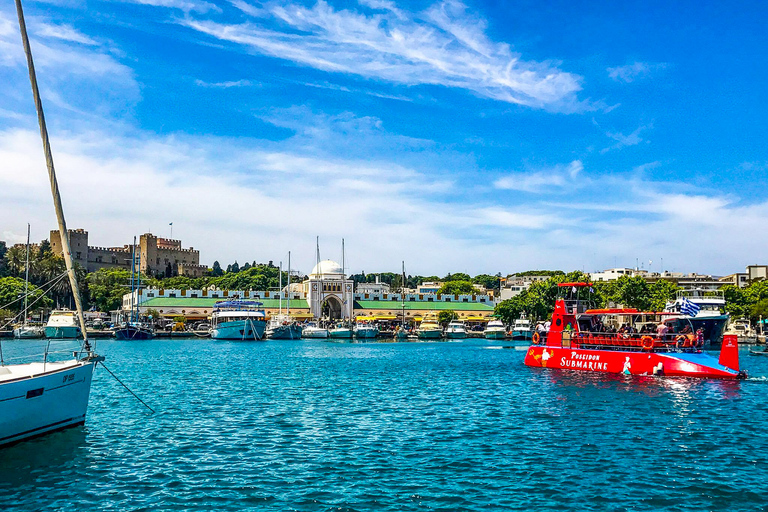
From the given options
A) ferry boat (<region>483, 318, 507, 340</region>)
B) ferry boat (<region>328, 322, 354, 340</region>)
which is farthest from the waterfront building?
ferry boat (<region>483, 318, 507, 340</region>)

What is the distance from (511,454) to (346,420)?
7615 mm

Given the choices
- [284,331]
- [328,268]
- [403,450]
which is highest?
[328,268]

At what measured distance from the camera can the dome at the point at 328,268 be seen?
148 meters

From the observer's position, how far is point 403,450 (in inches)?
801

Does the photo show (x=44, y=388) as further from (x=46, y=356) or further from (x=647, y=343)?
(x=647, y=343)

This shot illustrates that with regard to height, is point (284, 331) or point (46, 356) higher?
point (46, 356)

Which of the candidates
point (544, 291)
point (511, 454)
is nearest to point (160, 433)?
point (511, 454)

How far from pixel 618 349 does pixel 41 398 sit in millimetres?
35681

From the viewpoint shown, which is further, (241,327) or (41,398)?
(241,327)

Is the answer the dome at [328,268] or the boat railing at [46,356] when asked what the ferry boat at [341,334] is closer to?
the dome at [328,268]

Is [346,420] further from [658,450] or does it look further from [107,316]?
[107,316]

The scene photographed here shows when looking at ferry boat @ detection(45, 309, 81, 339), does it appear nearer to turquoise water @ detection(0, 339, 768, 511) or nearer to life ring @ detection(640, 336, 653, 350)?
turquoise water @ detection(0, 339, 768, 511)

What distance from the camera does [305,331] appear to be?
109m

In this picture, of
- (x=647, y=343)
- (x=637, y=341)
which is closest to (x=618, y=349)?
(x=637, y=341)
